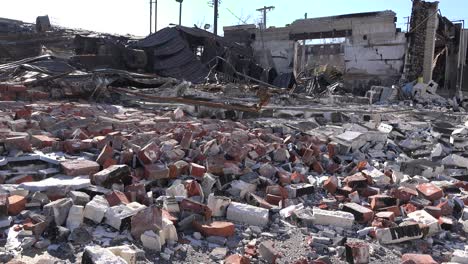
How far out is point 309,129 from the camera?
640 cm

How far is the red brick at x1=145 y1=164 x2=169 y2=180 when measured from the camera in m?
3.54

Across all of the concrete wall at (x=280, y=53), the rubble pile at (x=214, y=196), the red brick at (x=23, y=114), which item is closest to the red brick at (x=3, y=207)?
the rubble pile at (x=214, y=196)

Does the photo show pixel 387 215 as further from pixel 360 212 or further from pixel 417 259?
pixel 417 259

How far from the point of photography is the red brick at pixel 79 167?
337 centimetres

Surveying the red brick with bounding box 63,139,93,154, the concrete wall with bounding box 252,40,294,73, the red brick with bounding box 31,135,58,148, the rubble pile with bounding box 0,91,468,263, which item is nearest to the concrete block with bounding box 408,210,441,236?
the rubble pile with bounding box 0,91,468,263

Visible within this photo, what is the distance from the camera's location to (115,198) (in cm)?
294

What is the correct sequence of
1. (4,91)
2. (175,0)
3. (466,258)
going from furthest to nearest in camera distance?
(175,0) < (4,91) < (466,258)

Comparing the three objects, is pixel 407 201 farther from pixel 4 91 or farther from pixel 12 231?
pixel 4 91

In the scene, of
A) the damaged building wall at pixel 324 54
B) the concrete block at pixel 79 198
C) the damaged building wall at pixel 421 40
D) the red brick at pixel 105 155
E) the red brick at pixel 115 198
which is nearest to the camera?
the concrete block at pixel 79 198

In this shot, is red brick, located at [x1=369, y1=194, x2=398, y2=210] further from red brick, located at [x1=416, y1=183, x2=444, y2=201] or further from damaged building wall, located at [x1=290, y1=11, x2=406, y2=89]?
damaged building wall, located at [x1=290, y1=11, x2=406, y2=89]

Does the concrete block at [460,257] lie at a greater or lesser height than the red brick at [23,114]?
lesser

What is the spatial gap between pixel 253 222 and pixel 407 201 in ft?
4.90

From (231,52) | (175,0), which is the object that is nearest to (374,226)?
(231,52)

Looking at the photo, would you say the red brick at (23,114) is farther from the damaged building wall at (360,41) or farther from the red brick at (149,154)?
the damaged building wall at (360,41)
